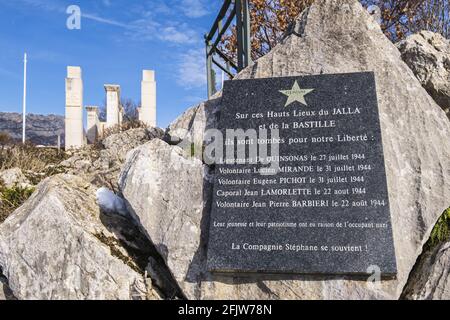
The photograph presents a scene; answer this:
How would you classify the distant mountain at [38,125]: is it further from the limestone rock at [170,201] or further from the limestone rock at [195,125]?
the limestone rock at [170,201]

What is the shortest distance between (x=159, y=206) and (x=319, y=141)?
156 cm

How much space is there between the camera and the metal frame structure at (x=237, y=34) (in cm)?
669

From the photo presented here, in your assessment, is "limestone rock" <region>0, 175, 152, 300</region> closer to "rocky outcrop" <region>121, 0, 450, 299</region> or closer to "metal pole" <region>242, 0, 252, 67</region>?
Answer: "rocky outcrop" <region>121, 0, 450, 299</region>

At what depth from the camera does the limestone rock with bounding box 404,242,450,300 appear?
10.1 ft

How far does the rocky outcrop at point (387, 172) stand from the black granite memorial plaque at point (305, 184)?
169 mm

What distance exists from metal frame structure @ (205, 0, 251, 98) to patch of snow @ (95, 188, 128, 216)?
11.2ft

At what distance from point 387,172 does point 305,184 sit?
2.41 ft

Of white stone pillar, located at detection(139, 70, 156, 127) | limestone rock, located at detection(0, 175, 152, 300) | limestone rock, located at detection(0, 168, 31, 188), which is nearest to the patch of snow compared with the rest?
limestone rock, located at detection(0, 175, 152, 300)

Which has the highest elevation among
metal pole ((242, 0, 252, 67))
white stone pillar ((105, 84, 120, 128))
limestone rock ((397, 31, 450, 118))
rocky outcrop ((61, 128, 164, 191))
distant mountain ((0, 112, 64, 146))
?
distant mountain ((0, 112, 64, 146))

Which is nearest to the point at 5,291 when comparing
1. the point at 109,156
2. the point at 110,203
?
the point at 110,203

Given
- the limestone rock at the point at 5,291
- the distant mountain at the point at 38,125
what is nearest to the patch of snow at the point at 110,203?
the limestone rock at the point at 5,291

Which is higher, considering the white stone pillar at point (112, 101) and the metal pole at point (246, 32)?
the white stone pillar at point (112, 101)

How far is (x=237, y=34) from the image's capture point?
23.4 ft
